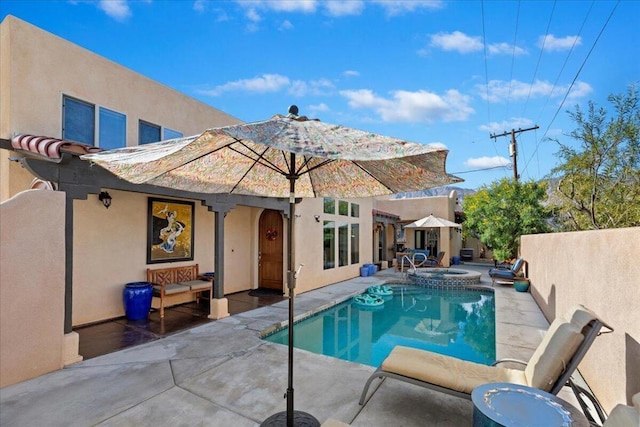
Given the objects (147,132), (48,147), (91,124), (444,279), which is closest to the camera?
(48,147)

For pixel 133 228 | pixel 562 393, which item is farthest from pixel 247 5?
pixel 562 393

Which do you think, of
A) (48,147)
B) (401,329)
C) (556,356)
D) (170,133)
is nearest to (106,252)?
(48,147)

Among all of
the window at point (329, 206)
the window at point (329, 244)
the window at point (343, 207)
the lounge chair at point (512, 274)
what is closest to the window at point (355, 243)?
the window at point (343, 207)

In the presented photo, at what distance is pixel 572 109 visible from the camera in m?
7.30

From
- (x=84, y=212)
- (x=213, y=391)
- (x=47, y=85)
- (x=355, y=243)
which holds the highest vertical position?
(x=47, y=85)

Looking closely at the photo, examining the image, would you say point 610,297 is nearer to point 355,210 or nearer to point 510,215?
point 355,210

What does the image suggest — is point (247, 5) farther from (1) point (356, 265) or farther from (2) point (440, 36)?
(1) point (356, 265)

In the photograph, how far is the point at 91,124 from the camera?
6.81m

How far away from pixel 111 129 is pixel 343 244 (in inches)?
379

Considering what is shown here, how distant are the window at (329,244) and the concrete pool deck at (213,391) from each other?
686cm

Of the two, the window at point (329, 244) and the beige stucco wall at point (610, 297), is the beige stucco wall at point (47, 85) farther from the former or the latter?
the beige stucco wall at point (610, 297)

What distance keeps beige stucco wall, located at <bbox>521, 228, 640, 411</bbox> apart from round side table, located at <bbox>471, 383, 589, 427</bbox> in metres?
1.13

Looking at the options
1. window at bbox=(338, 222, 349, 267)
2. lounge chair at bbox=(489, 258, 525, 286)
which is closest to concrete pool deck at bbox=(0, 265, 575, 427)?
lounge chair at bbox=(489, 258, 525, 286)

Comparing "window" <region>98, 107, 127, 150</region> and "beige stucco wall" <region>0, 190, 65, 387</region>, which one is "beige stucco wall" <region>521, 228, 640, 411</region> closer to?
"beige stucco wall" <region>0, 190, 65, 387</region>
